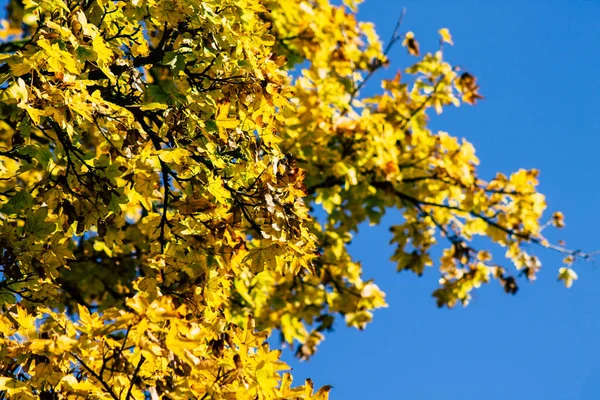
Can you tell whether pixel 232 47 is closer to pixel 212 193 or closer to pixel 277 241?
pixel 212 193

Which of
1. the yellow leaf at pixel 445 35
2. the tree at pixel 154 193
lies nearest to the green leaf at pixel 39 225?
the tree at pixel 154 193

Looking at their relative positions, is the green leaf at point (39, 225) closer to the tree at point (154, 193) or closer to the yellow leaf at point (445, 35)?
the tree at point (154, 193)

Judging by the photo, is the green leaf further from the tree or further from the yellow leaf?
the yellow leaf

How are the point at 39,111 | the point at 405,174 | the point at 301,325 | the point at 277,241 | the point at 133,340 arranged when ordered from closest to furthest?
the point at 133,340 < the point at 39,111 < the point at 277,241 < the point at 405,174 < the point at 301,325

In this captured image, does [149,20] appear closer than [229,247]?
No

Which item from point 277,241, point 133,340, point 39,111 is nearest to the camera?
point 133,340

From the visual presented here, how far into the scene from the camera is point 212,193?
11.5 ft

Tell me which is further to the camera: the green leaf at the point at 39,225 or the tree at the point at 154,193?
the green leaf at the point at 39,225

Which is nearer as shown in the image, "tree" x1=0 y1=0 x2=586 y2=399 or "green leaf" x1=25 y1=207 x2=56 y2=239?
"tree" x1=0 y1=0 x2=586 y2=399

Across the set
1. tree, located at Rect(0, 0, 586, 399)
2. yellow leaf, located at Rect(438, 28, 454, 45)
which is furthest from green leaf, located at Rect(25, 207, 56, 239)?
yellow leaf, located at Rect(438, 28, 454, 45)

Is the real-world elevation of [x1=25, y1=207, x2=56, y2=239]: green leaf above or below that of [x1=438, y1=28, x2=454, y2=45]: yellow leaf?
below

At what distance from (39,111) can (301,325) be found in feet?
16.3

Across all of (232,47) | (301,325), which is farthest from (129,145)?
(301,325)

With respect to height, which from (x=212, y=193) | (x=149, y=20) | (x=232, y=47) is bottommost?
(x=212, y=193)
